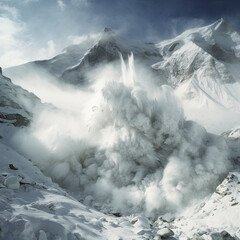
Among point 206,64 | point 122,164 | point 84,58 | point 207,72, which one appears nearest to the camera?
point 122,164

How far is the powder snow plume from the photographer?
35.4 meters

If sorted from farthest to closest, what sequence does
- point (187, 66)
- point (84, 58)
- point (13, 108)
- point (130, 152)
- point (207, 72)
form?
point (84, 58) → point (187, 66) → point (207, 72) → point (13, 108) → point (130, 152)

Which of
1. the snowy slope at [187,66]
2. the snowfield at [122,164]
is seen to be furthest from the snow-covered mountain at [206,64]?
the snowfield at [122,164]

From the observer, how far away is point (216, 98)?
9375 cm

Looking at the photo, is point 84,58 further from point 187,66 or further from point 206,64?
point 206,64

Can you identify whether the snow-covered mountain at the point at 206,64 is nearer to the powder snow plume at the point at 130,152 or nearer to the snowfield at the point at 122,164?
the snowfield at the point at 122,164

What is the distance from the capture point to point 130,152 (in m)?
42.0

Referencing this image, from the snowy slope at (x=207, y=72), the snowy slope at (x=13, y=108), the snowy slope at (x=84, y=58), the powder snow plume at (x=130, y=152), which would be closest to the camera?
the powder snow plume at (x=130, y=152)

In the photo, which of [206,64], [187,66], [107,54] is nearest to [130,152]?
[206,64]

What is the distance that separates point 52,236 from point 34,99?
157 feet

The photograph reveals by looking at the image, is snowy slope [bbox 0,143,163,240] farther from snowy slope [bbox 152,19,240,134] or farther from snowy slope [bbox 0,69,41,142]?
snowy slope [bbox 152,19,240,134]

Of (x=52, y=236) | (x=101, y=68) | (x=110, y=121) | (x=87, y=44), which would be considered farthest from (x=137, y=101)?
(x=87, y=44)

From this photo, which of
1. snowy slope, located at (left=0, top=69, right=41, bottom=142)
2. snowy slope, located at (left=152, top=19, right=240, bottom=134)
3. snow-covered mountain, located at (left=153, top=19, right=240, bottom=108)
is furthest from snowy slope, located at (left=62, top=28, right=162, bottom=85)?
snowy slope, located at (left=0, top=69, right=41, bottom=142)

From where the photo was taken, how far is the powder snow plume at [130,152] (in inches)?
1394
